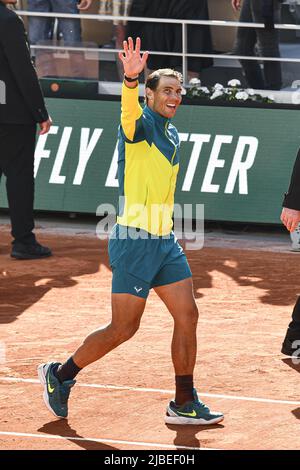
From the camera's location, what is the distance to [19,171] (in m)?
14.0

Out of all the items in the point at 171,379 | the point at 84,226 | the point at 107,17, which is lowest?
the point at 84,226

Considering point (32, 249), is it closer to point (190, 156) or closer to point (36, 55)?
point (190, 156)

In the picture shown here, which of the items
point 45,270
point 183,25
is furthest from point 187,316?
point 183,25

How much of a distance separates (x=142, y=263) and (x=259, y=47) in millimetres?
8790

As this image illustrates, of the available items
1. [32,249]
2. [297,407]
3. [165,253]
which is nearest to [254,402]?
[297,407]

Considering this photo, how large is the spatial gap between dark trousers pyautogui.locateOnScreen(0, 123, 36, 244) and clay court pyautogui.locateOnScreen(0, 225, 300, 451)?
15.4 inches

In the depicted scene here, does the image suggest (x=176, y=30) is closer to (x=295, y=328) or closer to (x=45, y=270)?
(x=45, y=270)

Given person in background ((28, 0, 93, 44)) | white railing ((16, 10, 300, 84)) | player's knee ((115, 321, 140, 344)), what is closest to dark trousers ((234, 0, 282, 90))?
white railing ((16, 10, 300, 84))

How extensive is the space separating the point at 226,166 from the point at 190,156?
1.53 ft

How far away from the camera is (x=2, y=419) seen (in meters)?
8.54

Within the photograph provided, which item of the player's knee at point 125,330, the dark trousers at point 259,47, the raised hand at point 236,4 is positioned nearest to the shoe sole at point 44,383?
the player's knee at point 125,330

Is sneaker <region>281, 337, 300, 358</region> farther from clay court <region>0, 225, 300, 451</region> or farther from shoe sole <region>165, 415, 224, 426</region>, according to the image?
shoe sole <region>165, 415, 224, 426</region>

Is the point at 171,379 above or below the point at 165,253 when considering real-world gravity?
below

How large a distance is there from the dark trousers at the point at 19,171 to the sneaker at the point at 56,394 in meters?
5.42
